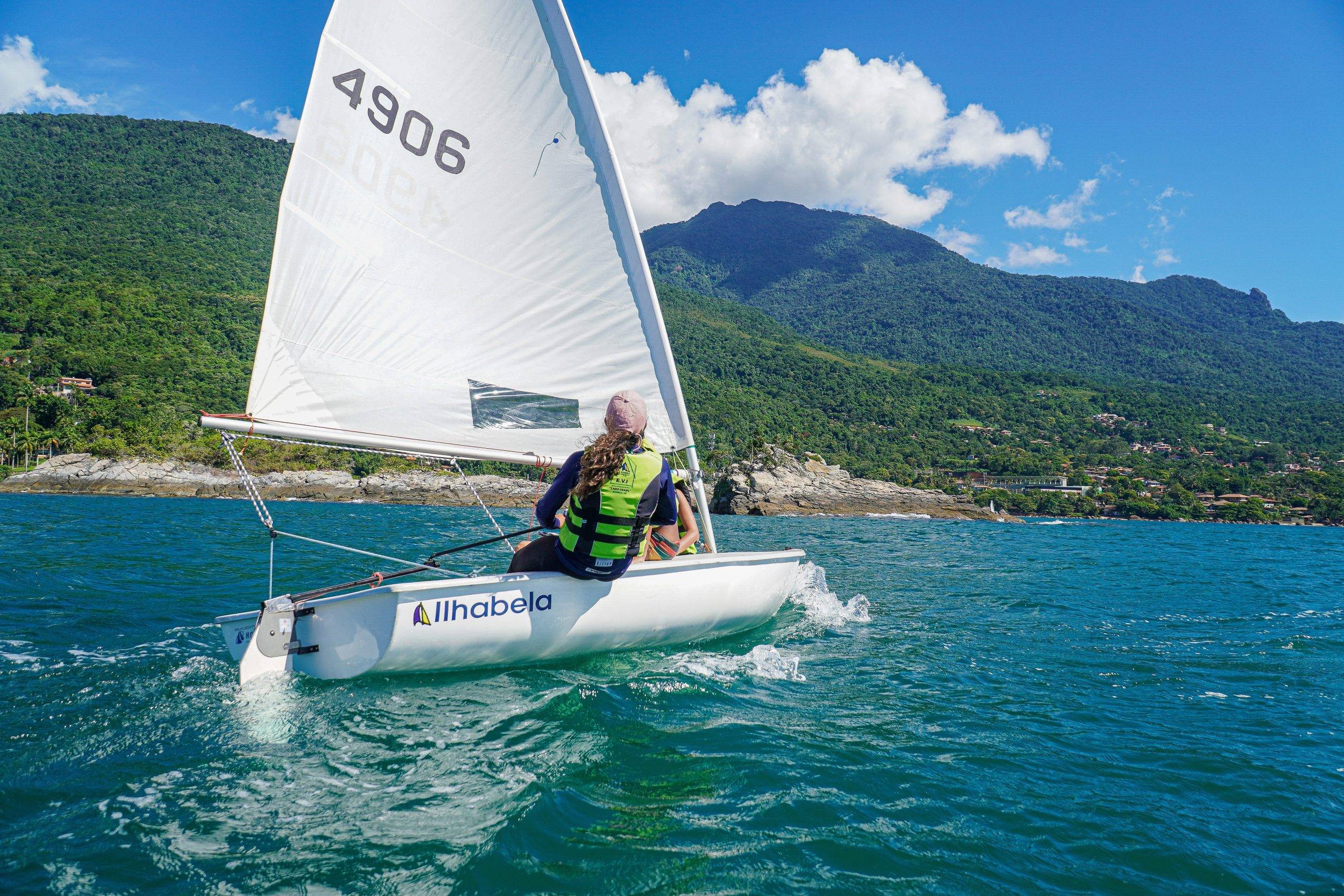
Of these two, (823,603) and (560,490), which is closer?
(560,490)

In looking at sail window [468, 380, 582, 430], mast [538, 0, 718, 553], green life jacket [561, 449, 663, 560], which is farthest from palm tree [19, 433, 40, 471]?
green life jacket [561, 449, 663, 560]

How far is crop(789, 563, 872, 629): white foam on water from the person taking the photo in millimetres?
7773

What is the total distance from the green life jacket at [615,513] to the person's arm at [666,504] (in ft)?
0.46

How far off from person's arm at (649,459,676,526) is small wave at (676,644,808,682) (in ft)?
3.72

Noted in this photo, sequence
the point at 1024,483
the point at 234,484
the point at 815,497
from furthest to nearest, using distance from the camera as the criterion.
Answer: the point at 1024,483 → the point at 815,497 → the point at 234,484

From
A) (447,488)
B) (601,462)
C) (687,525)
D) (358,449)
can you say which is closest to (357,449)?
(358,449)

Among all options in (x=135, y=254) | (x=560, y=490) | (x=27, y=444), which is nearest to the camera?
(x=560, y=490)

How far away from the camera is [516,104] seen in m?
5.92

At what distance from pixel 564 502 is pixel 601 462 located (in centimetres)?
53

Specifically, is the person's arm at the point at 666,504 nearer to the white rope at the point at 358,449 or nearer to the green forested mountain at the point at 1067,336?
the white rope at the point at 358,449

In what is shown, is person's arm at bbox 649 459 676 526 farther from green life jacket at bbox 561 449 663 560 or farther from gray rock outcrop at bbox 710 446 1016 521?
gray rock outcrop at bbox 710 446 1016 521

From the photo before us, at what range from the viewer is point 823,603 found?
862 cm

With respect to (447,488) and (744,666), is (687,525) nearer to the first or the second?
(744,666)

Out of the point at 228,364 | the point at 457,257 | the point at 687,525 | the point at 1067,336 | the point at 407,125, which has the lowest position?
the point at 687,525
